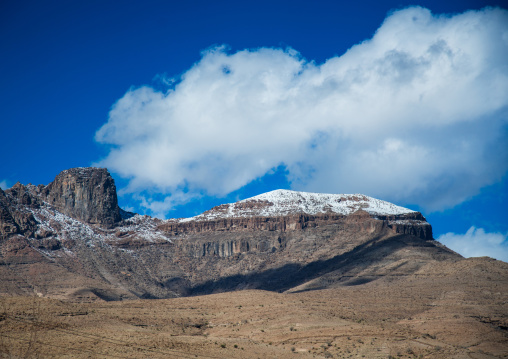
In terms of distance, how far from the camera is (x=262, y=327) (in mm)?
95875

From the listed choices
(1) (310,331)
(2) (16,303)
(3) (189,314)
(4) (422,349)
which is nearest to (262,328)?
(1) (310,331)

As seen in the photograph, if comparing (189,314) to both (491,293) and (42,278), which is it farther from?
(42,278)

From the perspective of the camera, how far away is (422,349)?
86.4 m

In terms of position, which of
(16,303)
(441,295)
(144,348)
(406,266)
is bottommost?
(144,348)

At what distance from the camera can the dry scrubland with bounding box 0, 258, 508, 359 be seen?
7781 centimetres

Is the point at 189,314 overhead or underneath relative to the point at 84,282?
underneath

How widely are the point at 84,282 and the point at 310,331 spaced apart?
10167cm

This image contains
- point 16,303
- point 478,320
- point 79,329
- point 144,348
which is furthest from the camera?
point 478,320

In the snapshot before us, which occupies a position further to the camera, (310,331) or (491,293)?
(491,293)

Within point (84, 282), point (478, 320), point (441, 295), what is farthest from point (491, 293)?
point (84, 282)

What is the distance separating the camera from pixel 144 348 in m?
77.1

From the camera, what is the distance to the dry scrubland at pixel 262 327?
77.8m

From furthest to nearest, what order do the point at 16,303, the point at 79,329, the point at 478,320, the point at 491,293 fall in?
1. the point at 491,293
2. the point at 478,320
3. the point at 16,303
4. the point at 79,329

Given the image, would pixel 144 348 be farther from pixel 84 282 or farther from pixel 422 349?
pixel 84 282
